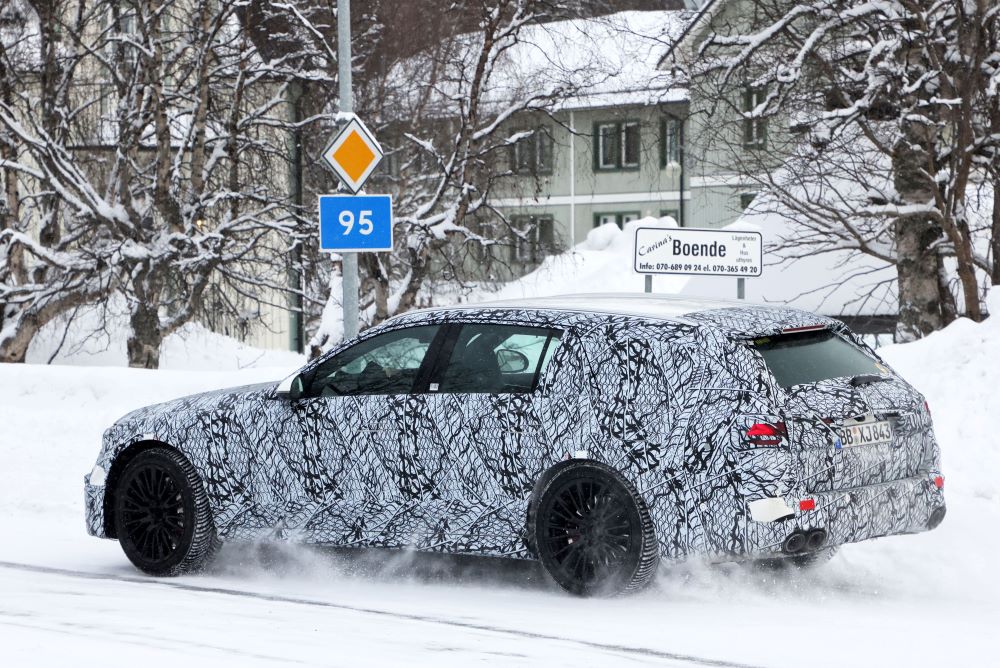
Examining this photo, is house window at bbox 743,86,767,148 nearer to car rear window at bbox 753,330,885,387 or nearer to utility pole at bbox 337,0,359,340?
utility pole at bbox 337,0,359,340

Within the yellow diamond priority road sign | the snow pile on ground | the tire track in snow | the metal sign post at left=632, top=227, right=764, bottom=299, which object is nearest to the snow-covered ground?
the tire track in snow

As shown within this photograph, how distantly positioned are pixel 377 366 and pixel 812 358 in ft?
7.77

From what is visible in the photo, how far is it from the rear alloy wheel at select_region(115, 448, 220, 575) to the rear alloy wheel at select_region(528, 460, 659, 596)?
214 cm

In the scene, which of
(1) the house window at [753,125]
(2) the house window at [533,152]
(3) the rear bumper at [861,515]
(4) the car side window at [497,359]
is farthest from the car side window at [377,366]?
(2) the house window at [533,152]

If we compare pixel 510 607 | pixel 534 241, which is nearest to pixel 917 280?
pixel 534 241

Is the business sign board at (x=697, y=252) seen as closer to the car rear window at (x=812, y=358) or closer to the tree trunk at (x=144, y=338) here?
the car rear window at (x=812, y=358)

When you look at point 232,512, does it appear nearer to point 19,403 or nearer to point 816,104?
point 19,403

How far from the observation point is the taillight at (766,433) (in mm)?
6855

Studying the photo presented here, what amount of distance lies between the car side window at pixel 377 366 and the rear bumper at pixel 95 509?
153cm

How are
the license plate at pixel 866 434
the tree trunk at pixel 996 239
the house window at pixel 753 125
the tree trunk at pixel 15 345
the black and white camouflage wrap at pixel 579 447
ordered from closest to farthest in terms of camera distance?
the black and white camouflage wrap at pixel 579 447
the license plate at pixel 866 434
the tree trunk at pixel 996 239
the house window at pixel 753 125
the tree trunk at pixel 15 345

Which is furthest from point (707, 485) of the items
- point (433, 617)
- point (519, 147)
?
point (519, 147)

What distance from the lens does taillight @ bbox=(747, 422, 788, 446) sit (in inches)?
270

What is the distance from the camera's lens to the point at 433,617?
706cm

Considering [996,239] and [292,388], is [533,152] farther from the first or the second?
[292,388]
